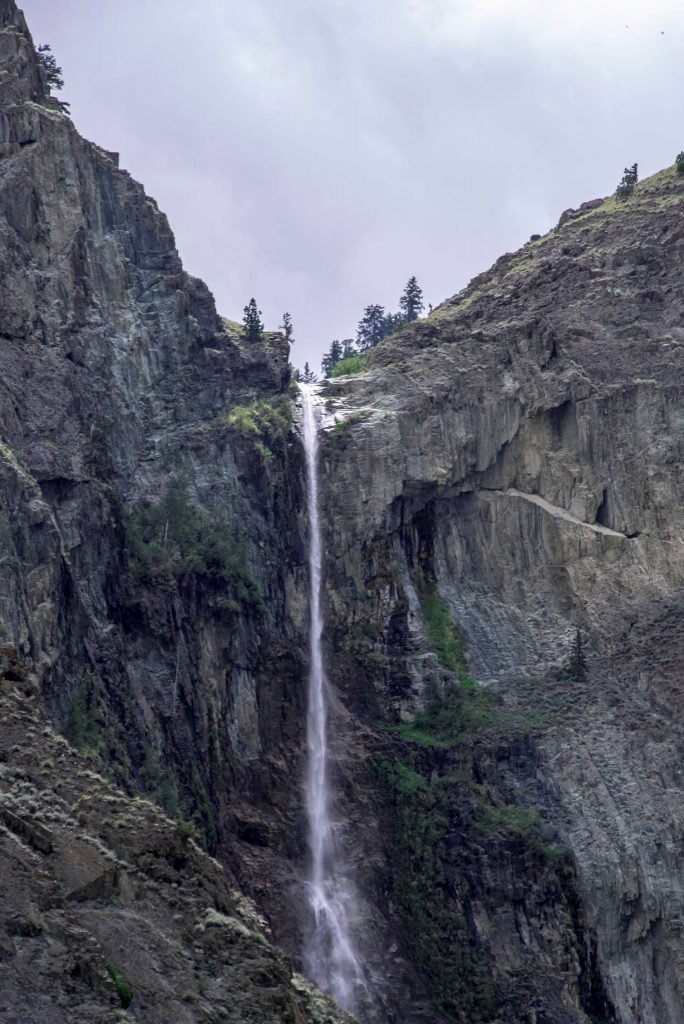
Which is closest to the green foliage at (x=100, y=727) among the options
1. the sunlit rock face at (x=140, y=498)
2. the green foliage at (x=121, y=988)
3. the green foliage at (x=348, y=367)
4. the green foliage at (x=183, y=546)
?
the sunlit rock face at (x=140, y=498)

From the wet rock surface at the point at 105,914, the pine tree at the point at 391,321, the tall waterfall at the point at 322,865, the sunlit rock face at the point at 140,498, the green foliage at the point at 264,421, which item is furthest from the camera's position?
the pine tree at the point at 391,321

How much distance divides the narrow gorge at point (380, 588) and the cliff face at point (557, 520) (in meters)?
0.15

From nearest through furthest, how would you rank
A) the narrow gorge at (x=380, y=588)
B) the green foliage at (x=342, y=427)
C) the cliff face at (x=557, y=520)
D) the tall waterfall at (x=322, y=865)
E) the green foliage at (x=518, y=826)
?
the tall waterfall at (x=322, y=865) < the narrow gorge at (x=380, y=588) < the green foliage at (x=518, y=826) < the cliff face at (x=557, y=520) < the green foliage at (x=342, y=427)

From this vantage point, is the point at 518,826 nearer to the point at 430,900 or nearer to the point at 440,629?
the point at 430,900

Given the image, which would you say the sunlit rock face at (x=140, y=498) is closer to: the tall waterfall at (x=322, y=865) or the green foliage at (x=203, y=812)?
the green foliage at (x=203, y=812)

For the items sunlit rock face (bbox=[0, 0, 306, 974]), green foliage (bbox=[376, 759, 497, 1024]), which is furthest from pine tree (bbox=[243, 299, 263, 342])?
green foliage (bbox=[376, 759, 497, 1024])

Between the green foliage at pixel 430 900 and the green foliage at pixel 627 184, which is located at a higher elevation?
the green foliage at pixel 627 184

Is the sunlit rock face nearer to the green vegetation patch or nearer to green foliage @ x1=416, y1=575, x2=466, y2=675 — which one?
the green vegetation patch

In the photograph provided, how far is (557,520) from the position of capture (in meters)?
78.9

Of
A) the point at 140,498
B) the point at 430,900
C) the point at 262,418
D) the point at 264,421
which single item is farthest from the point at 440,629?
the point at 140,498

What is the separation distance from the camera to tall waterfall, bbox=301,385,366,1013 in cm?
6488

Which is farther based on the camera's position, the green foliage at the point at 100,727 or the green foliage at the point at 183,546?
the green foliage at the point at 183,546

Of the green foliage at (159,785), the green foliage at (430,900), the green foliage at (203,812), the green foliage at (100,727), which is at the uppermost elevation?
the green foliage at (100,727)

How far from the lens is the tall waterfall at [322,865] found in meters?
64.9
